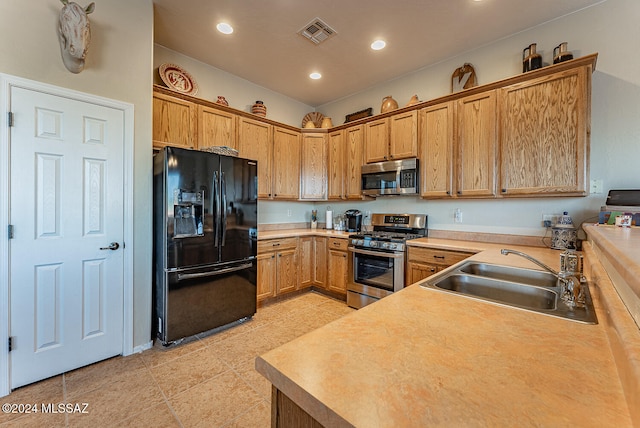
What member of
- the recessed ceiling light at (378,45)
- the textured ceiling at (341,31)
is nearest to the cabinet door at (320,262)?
the textured ceiling at (341,31)

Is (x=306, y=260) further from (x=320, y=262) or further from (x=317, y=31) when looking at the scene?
(x=317, y=31)

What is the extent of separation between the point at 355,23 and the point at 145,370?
357cm

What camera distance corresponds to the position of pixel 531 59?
98.7 inches

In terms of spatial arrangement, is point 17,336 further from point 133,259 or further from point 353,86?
point 353,86

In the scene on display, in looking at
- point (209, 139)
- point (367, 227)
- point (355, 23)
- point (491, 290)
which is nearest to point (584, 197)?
point (491, 290)

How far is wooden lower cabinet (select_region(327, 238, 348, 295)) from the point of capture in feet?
11.6

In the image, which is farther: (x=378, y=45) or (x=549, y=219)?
(x=378, y=45)

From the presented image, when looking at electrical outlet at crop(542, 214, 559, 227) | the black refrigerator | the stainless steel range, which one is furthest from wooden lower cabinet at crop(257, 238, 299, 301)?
electrical outlet at crop(542, 214, 559, 227)

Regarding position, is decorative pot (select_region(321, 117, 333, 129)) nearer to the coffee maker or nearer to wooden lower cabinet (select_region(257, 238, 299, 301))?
the coffee maker

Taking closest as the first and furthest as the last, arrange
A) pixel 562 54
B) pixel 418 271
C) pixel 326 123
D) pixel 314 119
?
pixel 562 54
pixel 418 271
pixel 326 123
pixel 314 119

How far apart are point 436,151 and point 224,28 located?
8.56 ft

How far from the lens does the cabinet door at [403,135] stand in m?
3.20

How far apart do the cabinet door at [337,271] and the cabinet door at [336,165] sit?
915mm

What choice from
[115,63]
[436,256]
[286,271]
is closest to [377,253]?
[436,256]
